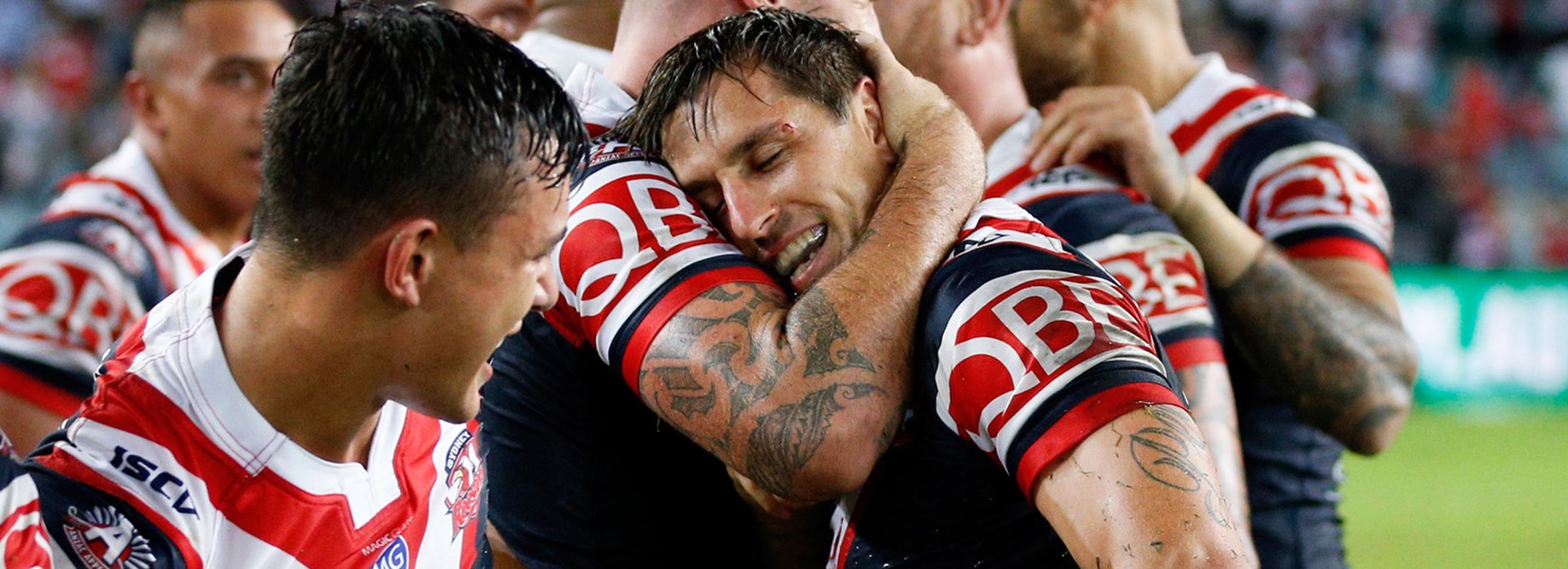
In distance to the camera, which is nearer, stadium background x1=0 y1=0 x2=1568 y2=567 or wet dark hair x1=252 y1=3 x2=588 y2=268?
wet dark hair x1=252 y1=3 x2=588 y2=268

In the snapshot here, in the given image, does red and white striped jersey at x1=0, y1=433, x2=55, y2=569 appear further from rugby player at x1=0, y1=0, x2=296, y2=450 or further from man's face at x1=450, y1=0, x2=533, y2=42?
rugby player at x1=0, y1=0, x2=296, y2=450

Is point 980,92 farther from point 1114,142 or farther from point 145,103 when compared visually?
point 145,103

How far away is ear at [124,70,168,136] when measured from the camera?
5102 mm

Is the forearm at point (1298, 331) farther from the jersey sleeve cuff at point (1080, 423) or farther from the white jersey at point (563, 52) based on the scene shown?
the jersey sleeve cuff at point (1080, 423)

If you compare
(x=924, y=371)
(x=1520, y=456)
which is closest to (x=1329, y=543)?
(x=924, y=371)

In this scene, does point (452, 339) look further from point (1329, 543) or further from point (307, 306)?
point (1329, 543)

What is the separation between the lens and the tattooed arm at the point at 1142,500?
5.69 ft

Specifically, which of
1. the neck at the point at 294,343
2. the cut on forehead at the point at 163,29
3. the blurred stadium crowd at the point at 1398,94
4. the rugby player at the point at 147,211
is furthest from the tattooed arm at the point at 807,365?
the blurred stadium crowd at the point at 1398,94

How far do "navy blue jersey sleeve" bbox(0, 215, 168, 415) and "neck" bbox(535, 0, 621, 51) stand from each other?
1.69 meters

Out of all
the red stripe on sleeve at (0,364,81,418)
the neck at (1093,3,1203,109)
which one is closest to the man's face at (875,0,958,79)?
the neck at (1093,3,1203,109)

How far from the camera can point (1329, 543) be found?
3510mm

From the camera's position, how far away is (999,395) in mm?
1839

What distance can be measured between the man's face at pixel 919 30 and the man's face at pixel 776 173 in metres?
0.87

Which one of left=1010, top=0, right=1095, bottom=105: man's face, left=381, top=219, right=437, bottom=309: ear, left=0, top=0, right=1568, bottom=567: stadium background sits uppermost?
left=381, top=219, right=437, bottom=309: ear
